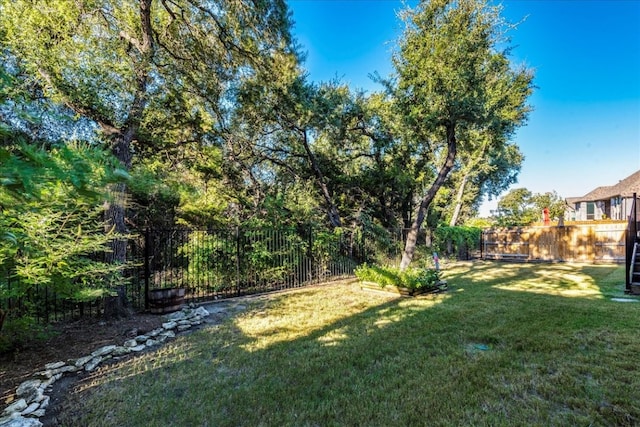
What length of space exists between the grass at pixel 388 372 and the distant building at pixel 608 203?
16.9 m

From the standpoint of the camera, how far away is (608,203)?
21.8 meters

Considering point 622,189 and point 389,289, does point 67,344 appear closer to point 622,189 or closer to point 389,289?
point 389,289

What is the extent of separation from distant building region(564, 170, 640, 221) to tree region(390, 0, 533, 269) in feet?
47.8

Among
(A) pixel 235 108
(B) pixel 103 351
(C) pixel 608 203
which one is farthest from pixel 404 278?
(C) pixel 608 203

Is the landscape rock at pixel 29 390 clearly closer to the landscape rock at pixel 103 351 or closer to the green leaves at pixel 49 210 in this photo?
the landscape rock at pixel 103 351

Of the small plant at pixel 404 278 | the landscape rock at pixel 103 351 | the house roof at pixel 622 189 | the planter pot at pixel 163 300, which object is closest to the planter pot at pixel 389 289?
the small plant at pixel 404 278

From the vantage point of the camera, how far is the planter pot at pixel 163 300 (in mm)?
5422

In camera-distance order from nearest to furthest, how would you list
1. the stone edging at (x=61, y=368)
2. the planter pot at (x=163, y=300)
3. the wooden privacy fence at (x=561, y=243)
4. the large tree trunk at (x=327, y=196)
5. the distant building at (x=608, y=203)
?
1. the stone edging at (x=61, y=368)
2. the planter pot at (x=163, y=300)
3. the large tree trunk at (x=327, y=196)
4. the wooden privacy fence at (x=561, y=243)
5. the distant building at (x=608, y=203)

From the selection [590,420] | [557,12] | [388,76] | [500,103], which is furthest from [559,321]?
[557,12]

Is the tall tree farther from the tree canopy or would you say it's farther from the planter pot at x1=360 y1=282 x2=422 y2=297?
the planter pot at x1=360 y1=282 x2=422 y2=297

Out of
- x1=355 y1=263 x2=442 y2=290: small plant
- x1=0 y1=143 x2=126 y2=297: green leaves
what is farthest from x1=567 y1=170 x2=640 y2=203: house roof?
x1=0 y1=143 x2=126 y2=297: green leaves

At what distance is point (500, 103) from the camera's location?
7121 millimetres

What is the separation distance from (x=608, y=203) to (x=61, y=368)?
30.9 metres

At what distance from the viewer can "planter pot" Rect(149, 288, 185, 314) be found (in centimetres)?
542
